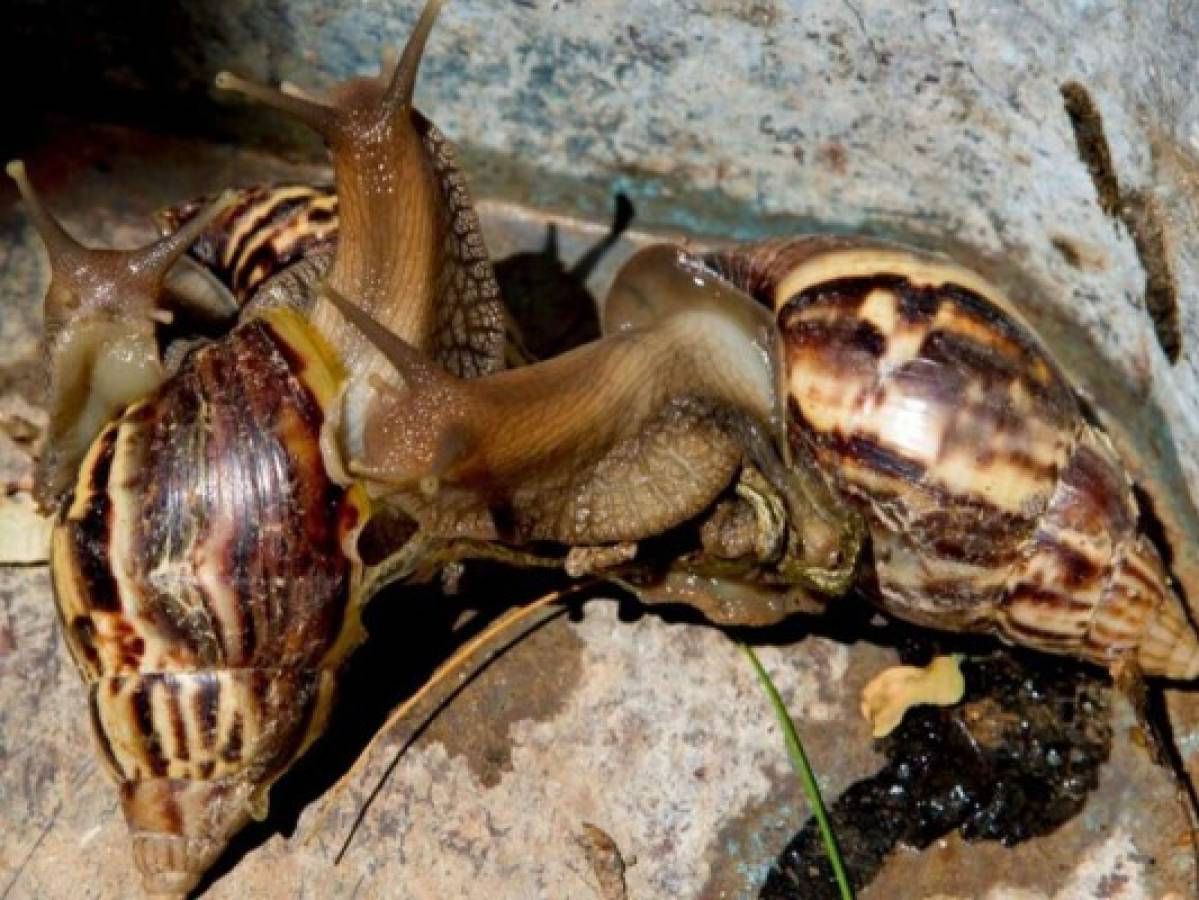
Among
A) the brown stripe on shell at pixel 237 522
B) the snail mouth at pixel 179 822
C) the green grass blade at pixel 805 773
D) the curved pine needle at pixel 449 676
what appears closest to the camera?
the brown stripe on shell at pixel 237 522

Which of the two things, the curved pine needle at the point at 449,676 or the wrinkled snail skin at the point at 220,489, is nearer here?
the wrinkled snail skin at the point at 220,489

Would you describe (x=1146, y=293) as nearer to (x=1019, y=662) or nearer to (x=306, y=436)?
(x=1019, y=662)

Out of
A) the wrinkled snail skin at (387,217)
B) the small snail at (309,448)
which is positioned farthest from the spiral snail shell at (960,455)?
the wrinkled snail skin at (387,217)

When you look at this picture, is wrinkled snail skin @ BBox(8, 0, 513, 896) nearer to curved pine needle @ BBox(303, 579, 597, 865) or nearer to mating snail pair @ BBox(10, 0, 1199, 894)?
mating snail pair @ BBox(10, 0, 1199, 894)

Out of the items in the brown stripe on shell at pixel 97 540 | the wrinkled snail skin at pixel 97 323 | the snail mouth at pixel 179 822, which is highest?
the wrinkled snail skin at pixel 97 323

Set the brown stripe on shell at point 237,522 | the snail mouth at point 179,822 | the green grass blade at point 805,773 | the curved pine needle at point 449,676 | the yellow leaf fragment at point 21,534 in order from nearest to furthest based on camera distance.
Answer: the brown stripe on shell at point 237,522 → the snail mouth at point 179,822 → the green grass blade at point 805,773 → the curved pine needle at point 449,676 → the yellow leaf fragment at point 21,534

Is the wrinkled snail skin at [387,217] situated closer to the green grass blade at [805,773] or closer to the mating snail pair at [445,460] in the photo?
the mating snail pair at [445,460]

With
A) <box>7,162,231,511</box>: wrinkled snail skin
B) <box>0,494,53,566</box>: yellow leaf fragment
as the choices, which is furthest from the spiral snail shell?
<box>0,494,53,566</box>: yellow leaf fragment

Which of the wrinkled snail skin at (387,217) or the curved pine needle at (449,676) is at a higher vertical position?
the wrinkled snail skin at (387,217)

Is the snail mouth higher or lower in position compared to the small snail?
lower
